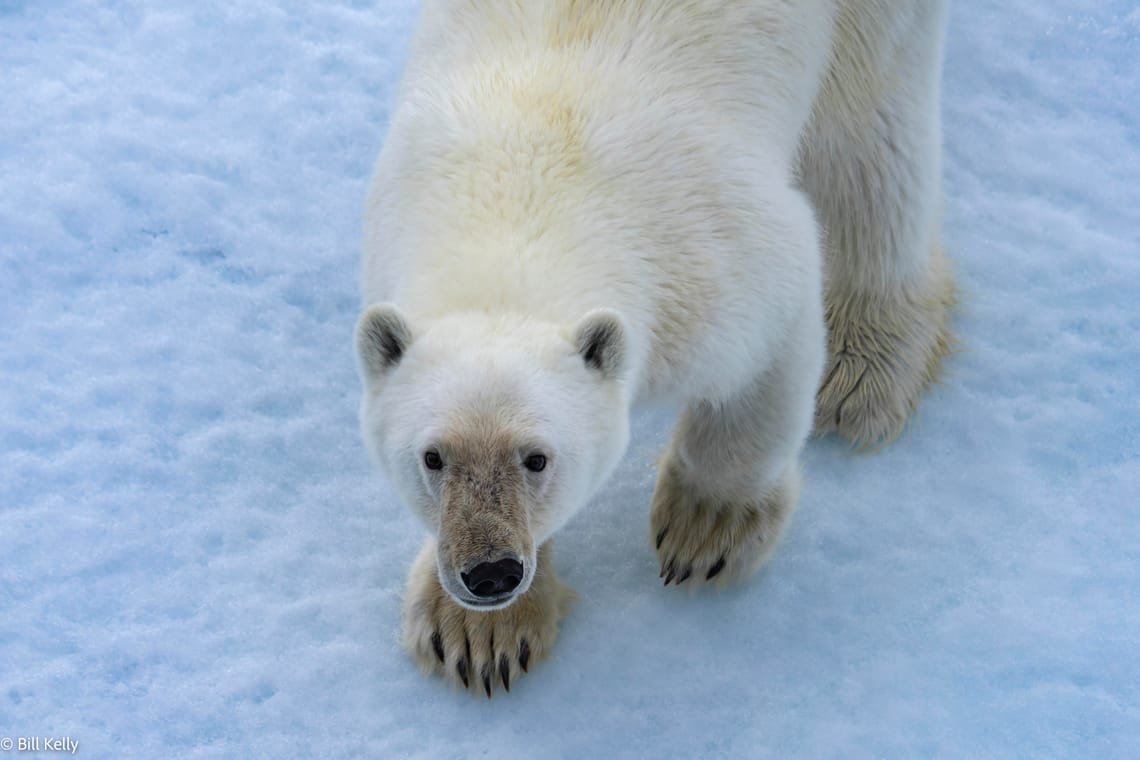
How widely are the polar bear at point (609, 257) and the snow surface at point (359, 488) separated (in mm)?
194

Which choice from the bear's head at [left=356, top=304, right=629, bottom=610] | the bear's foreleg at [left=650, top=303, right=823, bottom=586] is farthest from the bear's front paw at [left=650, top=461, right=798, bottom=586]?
the bear's head at [left=356, top=304, right=629, bottom=610]

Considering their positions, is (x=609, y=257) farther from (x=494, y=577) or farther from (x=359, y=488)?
(x=359, y=488)

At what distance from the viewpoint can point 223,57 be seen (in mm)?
5305

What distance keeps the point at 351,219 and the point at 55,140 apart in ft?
3.84

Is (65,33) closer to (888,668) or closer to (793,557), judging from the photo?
(793,557)

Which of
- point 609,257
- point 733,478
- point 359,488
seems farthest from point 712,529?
point 609,257

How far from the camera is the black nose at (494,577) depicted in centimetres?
266

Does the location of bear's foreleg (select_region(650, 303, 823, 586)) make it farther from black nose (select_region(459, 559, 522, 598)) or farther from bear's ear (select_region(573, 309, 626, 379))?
black nose (select_region(459, 559, 522, 598))

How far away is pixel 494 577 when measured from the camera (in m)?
2.67

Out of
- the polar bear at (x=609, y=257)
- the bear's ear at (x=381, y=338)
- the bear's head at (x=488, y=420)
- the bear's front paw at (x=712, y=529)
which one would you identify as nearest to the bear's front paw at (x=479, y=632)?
the polar bear at (x=609, y=257)

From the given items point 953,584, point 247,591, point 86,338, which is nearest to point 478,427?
point 247,591

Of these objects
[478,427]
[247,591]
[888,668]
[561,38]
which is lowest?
[247,591]

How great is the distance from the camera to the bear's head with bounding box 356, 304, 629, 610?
2.61 meters

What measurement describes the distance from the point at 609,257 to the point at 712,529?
4.00 ft
